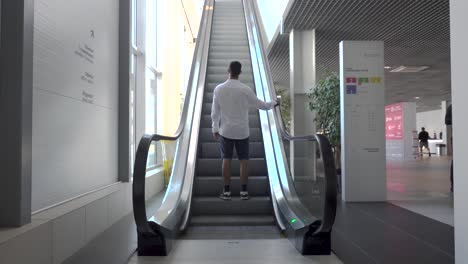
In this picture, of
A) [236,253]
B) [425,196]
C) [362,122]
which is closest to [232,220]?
[236,253]

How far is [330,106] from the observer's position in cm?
763

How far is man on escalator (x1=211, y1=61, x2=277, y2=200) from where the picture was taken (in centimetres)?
512

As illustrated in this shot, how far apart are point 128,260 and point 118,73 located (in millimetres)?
2962

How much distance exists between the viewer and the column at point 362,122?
6.45m

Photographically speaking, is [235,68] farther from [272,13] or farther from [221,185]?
[272,13]

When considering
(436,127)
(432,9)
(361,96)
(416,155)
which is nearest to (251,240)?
(361,96)

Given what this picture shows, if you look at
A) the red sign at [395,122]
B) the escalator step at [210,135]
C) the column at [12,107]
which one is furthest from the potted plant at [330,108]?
the red sign at [395,122]

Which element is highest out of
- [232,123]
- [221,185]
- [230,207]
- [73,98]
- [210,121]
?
[73,98]

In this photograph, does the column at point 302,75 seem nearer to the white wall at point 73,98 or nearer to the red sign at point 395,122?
the white wall at point 73,98

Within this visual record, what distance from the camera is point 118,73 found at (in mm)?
5621

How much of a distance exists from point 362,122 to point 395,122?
50.2ft

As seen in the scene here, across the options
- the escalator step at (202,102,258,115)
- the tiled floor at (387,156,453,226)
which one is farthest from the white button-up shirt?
the tiled floor at (387,156,453,226)

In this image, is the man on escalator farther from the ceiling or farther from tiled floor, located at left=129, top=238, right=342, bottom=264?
the ceiling

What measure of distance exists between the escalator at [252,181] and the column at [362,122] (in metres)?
1.27
